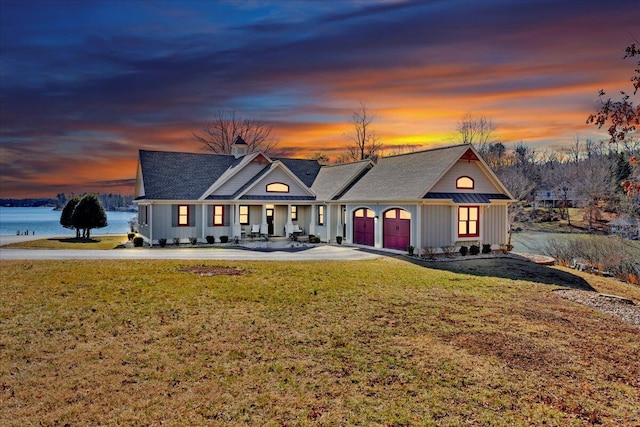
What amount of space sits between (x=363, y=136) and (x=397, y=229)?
32.1 metres

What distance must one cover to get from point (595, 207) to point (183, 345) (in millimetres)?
61264

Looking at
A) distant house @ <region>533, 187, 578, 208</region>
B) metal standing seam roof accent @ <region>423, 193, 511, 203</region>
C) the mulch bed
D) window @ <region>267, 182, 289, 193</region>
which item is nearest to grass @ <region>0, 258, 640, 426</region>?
the mulch bed

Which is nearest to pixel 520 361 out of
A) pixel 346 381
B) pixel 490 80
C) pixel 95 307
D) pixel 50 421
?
pixel 346 381

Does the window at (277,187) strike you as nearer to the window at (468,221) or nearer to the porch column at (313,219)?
the porch column at (313,219)

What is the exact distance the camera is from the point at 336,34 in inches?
755

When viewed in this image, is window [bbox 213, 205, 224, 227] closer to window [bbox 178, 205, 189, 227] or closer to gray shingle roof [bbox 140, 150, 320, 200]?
gray shingle roof [bbox 140, 150, 320, 200]

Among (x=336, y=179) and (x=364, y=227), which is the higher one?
(x=336, y=179)

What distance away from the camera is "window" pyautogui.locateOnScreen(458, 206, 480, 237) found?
939 inches

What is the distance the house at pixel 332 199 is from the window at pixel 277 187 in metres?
0.07

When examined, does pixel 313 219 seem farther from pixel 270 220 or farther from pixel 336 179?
pixel 336 179

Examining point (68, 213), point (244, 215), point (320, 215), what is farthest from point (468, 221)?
point (68, 213)

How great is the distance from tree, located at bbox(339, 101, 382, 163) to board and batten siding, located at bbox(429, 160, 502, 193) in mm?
28842

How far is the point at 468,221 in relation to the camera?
24.1m

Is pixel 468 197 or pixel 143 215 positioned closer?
pixel 468 197
